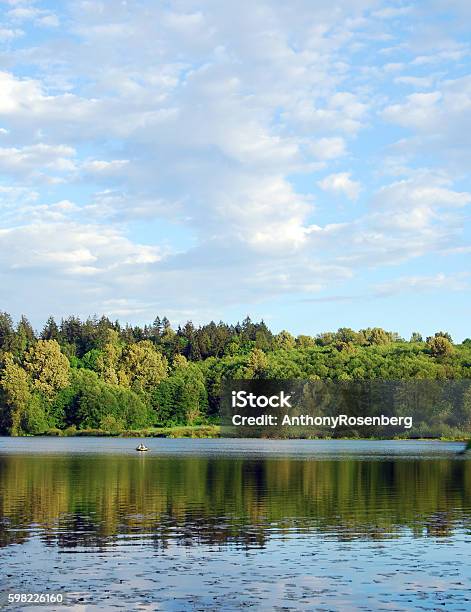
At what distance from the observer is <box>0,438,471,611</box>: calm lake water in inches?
1318

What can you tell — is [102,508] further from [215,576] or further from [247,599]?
[247,599]

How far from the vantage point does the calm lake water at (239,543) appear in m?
33.5

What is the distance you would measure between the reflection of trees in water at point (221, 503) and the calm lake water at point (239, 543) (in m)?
0.13

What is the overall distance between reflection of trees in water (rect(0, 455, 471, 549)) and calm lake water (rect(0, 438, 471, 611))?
0.13m

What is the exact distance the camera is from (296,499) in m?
67.5

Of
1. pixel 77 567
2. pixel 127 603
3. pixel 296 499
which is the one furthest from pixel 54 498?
pixel 127 603

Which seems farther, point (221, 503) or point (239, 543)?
point (221, 503)

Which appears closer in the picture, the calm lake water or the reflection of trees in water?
the calm lake water

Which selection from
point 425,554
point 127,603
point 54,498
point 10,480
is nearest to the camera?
point 127,603

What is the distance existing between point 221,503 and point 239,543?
1836 cm

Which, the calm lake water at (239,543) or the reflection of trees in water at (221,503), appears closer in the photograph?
the calm lake water at (239,543)

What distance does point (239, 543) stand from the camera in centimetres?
4547

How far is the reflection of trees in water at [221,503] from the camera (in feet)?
161

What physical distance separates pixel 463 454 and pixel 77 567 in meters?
121
